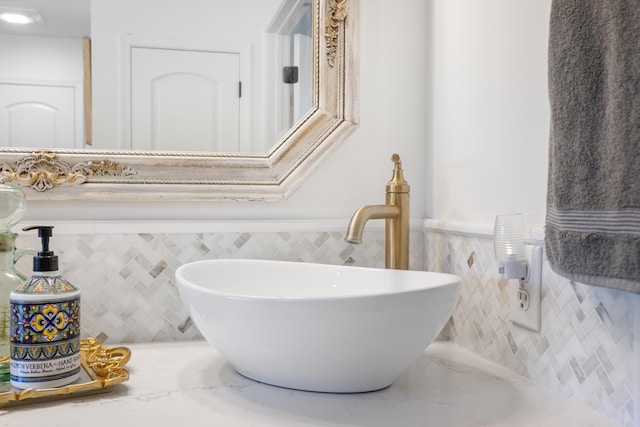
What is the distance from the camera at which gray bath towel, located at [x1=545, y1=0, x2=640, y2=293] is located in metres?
0.56

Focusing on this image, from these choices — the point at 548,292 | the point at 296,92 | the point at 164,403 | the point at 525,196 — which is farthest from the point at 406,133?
the point at 164,403

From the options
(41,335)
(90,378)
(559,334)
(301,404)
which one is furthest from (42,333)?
(559,334)

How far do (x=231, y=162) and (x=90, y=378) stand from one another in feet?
1.60

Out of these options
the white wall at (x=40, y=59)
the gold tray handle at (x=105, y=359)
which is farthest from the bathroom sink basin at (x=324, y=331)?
the white wall at (x=40, y=59)

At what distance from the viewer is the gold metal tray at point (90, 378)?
0.69 metres

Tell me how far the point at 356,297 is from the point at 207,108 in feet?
1.98

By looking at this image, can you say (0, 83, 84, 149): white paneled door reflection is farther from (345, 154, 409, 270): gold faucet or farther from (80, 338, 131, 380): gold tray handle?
(345, 154, 409, 270): gold faucet

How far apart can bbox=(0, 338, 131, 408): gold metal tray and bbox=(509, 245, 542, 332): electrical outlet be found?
587 mm

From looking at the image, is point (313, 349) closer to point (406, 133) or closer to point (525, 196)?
point (525, 196)

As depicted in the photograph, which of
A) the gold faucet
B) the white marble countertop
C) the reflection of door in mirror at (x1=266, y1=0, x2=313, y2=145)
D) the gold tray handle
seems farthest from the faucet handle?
the gold tray handle

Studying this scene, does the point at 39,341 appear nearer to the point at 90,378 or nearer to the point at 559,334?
the point at 90,378

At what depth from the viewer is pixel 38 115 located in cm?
100

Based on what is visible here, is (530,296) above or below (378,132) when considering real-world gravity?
below

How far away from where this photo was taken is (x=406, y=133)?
3.92ft
